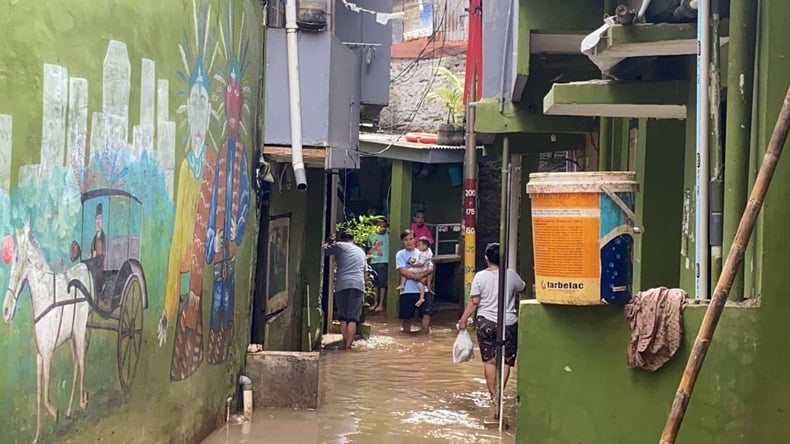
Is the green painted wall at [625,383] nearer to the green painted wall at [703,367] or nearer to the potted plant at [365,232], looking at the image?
the green painted wall at [703,367]

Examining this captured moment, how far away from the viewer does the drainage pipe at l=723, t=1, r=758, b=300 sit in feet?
Answer: 14.5

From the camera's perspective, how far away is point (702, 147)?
179 inches

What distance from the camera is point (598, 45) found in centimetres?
539

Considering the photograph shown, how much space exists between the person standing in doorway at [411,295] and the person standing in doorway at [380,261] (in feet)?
5.09

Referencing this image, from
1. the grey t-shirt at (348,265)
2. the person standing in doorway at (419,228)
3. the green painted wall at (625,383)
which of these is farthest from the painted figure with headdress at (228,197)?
Result: the person standing in doorway at (419,228)

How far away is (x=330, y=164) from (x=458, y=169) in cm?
1005

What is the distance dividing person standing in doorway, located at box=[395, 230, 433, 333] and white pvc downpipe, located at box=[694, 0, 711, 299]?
38.6ft

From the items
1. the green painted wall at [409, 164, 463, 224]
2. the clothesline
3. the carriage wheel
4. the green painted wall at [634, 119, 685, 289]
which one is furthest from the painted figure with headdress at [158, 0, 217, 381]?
the green painted wall at [409, 164, 463, 224]

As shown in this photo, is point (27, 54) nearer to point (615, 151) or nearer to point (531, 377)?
point (531, 377)

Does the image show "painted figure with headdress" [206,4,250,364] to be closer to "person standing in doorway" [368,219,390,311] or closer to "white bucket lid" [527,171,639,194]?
"white bucket lid" [527,171,639,194]

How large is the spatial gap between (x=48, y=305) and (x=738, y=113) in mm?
3594

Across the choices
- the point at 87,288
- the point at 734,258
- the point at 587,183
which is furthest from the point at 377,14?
the point at 734,258

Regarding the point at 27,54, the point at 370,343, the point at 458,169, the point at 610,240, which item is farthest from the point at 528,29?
the point at 458,169

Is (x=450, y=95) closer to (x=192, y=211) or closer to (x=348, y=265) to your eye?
(x=348, y=265)
